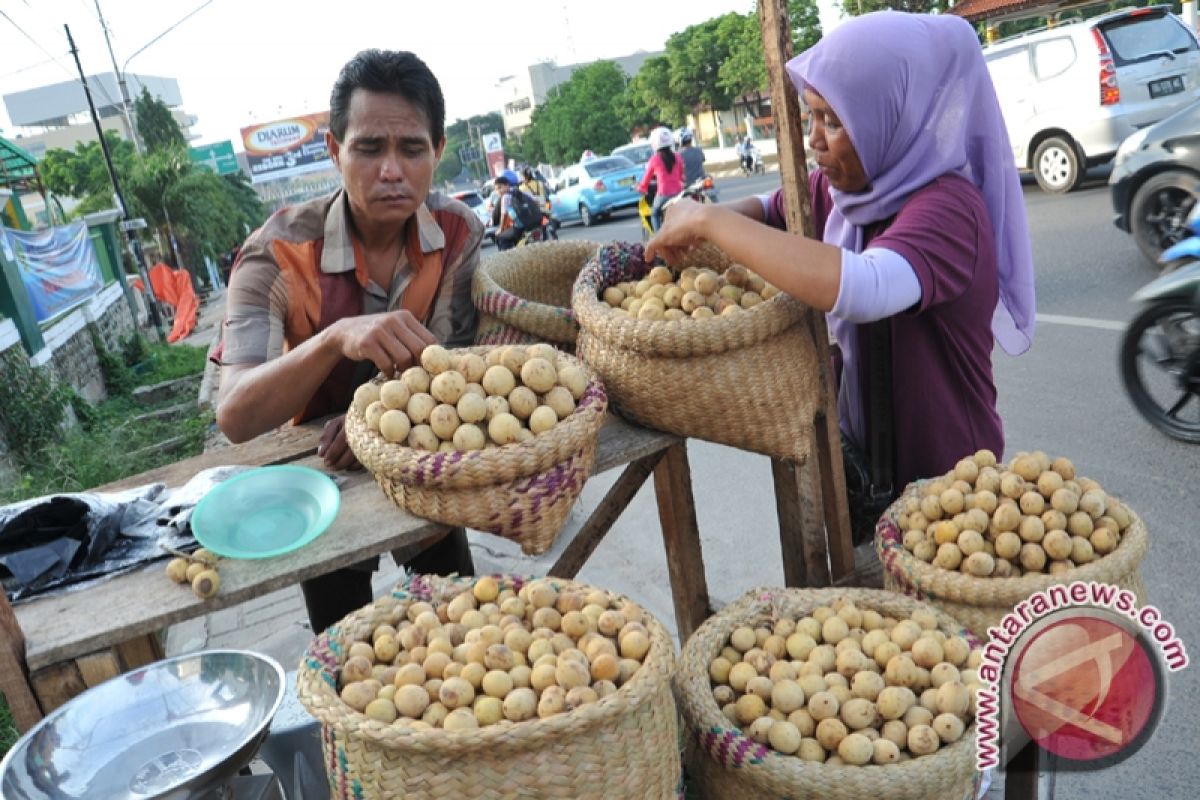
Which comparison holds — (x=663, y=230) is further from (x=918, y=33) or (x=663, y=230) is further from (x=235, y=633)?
(x=235, y=633)

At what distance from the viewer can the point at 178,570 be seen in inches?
64.6

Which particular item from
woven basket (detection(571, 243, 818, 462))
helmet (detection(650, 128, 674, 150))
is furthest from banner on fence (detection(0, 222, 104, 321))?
woven basket (detection(571, 243, 818, 462))

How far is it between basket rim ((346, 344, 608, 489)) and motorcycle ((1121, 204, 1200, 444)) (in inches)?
129

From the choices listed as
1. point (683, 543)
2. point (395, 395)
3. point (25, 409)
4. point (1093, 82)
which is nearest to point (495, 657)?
point (395, 395)

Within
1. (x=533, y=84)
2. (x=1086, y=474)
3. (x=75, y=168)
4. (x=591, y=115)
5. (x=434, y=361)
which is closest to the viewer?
(x=434, y=361)

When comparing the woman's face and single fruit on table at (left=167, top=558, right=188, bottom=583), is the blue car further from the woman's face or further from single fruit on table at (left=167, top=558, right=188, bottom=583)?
single fruit on table at (left=167, top=558, right=188, bottom=583)

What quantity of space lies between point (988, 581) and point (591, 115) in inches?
1845

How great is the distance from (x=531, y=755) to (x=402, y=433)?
2.31 feet

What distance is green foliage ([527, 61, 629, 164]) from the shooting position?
45.6m

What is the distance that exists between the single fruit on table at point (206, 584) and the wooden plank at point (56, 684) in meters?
0.25

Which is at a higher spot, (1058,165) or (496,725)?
(496,725)

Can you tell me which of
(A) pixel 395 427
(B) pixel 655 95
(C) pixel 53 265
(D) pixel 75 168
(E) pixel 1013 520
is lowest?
(E) pixel 1013 520

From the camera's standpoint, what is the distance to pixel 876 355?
204 cm

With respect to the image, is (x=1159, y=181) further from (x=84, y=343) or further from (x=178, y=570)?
(x=84, y=343)
